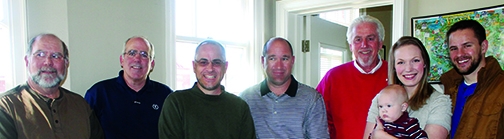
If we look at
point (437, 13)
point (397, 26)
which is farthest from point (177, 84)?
point (437, 13)

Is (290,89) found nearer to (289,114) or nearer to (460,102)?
(289,114)

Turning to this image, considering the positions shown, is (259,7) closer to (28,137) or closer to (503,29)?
(503,29)

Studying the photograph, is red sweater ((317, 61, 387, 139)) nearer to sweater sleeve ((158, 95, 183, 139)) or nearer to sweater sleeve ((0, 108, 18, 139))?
sweater sleeve ((158, 95, 183, 139))

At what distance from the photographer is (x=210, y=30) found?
9.87ft

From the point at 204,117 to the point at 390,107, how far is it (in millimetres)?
849

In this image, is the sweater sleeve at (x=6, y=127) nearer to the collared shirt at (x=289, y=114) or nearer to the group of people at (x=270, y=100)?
the group of people at (x=270, y=100)

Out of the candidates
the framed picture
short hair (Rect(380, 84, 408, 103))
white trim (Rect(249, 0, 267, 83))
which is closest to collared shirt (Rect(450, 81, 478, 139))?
short hair (Rect(380, 84, 408, 103))

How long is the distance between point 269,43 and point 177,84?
1.06 metres

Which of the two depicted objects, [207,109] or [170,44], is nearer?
[207,109]

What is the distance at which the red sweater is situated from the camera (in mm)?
2133

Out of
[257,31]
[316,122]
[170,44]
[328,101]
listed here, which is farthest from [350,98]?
[257,31]

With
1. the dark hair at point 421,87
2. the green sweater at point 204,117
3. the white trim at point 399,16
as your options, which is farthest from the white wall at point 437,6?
the green sweater at point 204,117

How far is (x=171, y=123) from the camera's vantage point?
1631mm

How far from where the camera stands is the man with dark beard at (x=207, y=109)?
1655mm
